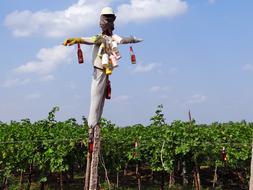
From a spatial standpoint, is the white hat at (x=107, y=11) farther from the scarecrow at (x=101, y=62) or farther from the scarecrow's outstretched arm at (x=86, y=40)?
the scarecrow's outstretched arm at (x=86, y=40)

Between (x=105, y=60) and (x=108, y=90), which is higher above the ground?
(x=105, y=60)

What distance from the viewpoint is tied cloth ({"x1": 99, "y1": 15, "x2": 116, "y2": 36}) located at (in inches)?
163

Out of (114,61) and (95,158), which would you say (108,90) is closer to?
(114,61)

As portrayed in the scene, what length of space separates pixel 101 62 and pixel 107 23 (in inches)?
15.0

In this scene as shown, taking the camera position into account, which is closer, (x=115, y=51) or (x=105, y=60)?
(x=105, y=60)

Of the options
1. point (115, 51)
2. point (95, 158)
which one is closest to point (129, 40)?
point (115, 51)

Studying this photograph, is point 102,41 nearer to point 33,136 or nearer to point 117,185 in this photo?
point 33,136

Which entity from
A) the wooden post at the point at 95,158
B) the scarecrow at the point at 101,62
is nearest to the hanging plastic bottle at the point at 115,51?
the scarecrow at the point at 101,62

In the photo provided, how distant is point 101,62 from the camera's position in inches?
163

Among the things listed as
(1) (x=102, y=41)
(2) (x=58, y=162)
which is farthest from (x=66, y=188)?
(1) (x=102, y=41)

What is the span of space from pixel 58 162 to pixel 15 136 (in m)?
1.64

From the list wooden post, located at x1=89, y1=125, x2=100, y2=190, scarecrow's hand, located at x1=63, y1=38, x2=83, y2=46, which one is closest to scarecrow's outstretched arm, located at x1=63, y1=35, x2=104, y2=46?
scarecrow's hand, located at x1=63, y1=38, x2=83, y2=46

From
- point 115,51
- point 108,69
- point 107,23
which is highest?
point 107,23

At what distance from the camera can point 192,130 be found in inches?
502
